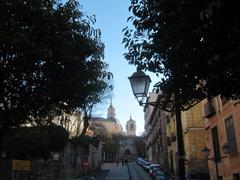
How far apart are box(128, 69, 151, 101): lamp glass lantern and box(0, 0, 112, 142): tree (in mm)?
1590

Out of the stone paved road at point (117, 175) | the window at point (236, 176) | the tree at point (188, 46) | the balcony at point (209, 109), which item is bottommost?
the window at point (236, 176)

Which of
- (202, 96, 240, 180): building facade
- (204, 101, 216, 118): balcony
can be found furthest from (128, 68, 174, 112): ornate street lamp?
(204, 101, 216, 118): balcony

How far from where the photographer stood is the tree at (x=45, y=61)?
Answer: 32.2 feet

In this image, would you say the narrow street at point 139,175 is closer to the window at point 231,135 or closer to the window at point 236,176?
the window at point 231,135

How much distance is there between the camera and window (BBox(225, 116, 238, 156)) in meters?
25.7

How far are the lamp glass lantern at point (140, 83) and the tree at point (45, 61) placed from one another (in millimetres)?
1590

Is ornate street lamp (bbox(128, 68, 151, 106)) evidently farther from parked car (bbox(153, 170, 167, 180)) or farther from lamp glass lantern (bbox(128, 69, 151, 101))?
parked car (bbox(153, 170, 167, 180))

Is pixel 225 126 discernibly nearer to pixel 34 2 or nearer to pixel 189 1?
pixel 34 2

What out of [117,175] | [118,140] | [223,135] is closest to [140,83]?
[223,135]

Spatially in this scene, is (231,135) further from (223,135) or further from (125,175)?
(125,175)

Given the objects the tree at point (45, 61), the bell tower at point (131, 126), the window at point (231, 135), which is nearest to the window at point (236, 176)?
the window at point (231, 135)

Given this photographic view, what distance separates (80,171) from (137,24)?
39663 millimetres

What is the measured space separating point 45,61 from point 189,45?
185 inches

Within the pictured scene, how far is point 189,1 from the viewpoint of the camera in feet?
20.2
